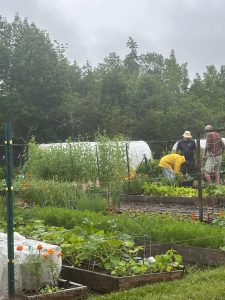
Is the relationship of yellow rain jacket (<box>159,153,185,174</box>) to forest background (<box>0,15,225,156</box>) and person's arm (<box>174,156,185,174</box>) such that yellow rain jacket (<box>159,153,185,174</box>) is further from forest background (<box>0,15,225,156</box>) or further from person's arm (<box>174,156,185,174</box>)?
forest background (<box>0,15,225,156</box>)

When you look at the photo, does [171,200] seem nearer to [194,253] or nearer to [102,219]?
[102,219]

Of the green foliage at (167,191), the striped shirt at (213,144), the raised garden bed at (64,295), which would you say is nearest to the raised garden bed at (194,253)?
the raised garden bed at (64,295)

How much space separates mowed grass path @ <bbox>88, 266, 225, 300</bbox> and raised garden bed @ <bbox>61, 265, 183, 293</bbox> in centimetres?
11

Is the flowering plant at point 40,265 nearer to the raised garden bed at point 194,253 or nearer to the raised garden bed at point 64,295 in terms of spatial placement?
the raised garden bed at point 64,295

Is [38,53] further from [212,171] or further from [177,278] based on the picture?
[177,278]

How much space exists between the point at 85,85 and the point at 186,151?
30233mm

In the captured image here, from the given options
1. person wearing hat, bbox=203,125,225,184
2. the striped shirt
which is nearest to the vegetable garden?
person wearing hat, bbox=203,125,225,184

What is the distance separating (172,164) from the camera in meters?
13.9

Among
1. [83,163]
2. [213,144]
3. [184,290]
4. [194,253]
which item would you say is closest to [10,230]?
[184,290]

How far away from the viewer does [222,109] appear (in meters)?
48.1

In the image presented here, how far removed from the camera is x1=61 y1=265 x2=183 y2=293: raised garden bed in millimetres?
4711

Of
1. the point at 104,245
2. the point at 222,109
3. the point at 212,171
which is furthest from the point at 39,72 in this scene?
the point at 104,245

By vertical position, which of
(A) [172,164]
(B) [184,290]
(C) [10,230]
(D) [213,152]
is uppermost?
(D) [213,152]

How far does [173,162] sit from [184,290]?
30.8 feet
